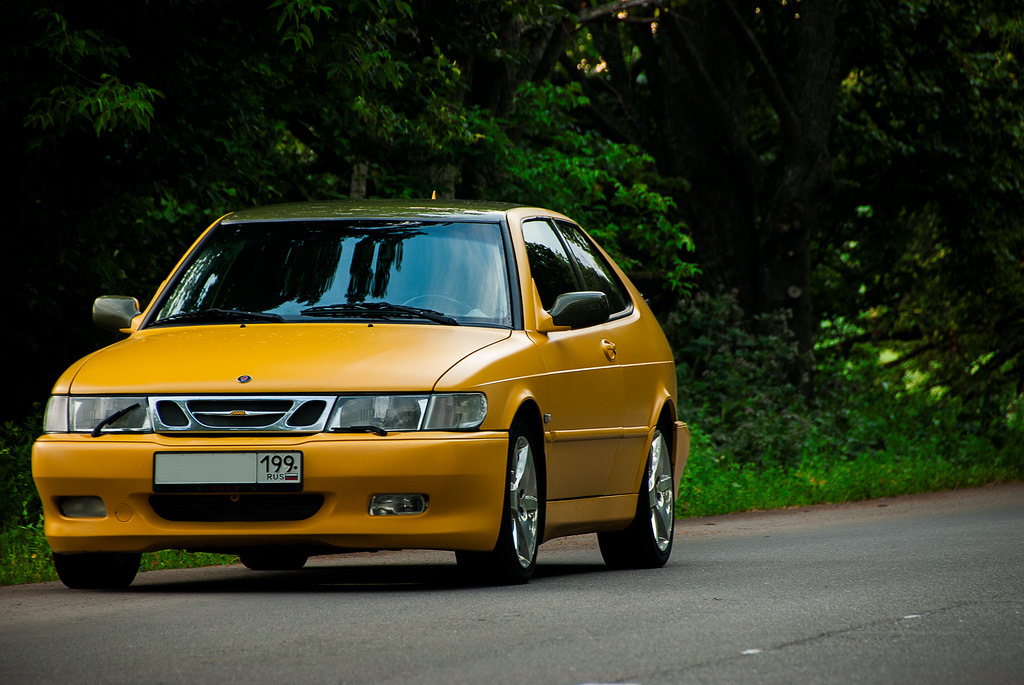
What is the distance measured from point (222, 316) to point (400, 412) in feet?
4.43

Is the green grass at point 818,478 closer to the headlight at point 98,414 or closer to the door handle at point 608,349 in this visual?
the door handle at point 608,349

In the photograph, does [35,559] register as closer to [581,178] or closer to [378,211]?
[378,211]

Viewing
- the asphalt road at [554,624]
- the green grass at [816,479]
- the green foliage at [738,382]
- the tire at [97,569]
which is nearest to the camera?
Answer: the asphalt road at [554,624]

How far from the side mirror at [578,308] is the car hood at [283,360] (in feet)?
1.40

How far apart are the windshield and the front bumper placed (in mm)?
939

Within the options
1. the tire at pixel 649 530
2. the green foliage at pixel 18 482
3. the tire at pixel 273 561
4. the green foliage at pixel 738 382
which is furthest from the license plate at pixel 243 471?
the green foliage at pixel 738 382

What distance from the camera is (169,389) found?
23.0ft

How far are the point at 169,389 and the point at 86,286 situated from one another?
269 inches

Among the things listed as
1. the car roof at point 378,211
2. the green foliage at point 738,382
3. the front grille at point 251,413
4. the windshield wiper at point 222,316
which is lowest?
the green foliage at point 738,382

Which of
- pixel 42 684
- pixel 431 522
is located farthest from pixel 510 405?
pixel 42 684

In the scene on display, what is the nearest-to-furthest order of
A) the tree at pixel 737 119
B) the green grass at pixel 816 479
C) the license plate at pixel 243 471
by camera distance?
the license plate at pixel 243 471, the green grass at pixel 816 479, the tree at pixel 737 119

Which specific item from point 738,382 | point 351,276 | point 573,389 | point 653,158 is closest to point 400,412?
point 351,276

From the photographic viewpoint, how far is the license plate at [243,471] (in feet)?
22.5

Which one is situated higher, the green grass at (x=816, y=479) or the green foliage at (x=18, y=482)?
the green foliage at (x=18, y=482)
